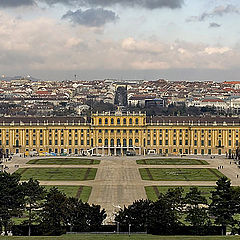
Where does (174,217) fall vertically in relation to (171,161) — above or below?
above

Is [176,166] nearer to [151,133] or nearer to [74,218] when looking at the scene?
[151,133]

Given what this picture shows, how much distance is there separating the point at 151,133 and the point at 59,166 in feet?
74.4

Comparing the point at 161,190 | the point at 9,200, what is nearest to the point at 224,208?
the point at 9,200

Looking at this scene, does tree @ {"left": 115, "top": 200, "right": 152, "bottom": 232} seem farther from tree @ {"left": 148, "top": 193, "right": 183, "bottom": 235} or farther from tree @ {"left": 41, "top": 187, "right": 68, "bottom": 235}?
tree @ {"left": 41, "top": 187, "right": 68, "bottom": 235}

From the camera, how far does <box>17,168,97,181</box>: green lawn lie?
7338cm

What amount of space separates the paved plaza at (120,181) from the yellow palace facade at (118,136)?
656 centimetres

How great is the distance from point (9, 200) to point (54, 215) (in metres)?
3.76

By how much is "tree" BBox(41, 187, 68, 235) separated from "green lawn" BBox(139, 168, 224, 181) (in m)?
29.9

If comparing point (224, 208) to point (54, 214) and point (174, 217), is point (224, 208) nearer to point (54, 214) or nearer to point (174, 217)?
point (174, 217)

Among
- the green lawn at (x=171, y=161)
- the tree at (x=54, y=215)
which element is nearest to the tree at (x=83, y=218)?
the tree at (x=54, y=215)

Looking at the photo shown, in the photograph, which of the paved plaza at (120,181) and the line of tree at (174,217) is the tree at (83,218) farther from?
the paved plaza at (120,181)

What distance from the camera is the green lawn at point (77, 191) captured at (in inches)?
2408

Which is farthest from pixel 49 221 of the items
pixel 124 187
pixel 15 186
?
pixel 124 187

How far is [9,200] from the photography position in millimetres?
45562
